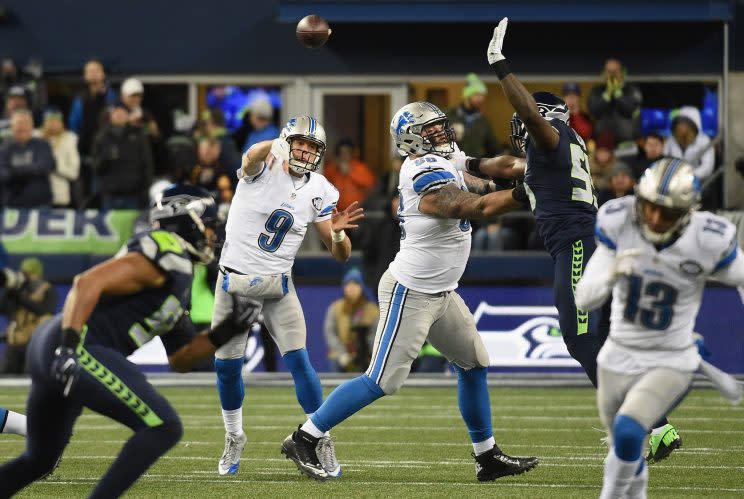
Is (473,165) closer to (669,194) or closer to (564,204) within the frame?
(564,204)

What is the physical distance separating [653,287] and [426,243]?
1923mm

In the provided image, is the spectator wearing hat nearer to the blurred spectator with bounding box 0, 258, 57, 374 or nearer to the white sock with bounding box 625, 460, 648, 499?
→ the blurred spectator with bounding box 0, 258, 57, 374

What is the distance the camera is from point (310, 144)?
7.59 m

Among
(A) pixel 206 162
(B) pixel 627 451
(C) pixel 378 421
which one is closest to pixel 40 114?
(A) pixel 206 162

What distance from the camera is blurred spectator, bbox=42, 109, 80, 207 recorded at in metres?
14.1

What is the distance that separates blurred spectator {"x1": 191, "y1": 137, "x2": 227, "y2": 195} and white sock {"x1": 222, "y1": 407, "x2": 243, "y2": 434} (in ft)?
20.1

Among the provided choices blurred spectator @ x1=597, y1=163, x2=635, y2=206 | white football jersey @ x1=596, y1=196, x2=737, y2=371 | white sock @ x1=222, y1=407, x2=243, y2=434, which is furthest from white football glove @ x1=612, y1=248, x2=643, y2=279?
blurred spectator @ x1=597, y1=163, x2=635, y2=206

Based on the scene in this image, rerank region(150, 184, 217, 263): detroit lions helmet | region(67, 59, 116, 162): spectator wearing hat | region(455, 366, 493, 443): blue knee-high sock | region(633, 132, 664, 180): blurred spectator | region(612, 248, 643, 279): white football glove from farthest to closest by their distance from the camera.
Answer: region(67, 59, 116, 162): spectator wearing hat < region(633, 132, 664, 180): blurred spectator < region(455, 366, 493, 443): blue knee-high sock < region(150, 184, 217, 263): detroit lions helmet < region(612, 248, 643, 279): white football glove

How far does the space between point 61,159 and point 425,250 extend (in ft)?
25.4

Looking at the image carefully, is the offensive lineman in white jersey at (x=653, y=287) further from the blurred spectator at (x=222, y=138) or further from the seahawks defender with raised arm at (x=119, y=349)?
the blurred spectator at (x=222, y=138)

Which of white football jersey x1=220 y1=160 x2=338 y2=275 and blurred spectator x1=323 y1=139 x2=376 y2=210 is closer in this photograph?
white football jersey x1=220 y1=160 x2=338 y2=275

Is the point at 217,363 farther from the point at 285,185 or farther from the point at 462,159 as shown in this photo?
the point at 462,159

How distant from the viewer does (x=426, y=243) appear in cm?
717

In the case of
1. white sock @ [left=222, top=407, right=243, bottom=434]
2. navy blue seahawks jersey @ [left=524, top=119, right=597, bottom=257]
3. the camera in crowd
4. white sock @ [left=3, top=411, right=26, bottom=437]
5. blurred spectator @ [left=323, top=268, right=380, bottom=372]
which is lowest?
blurred spectator @ [left=323, top=268, right=380, bottom=372]
